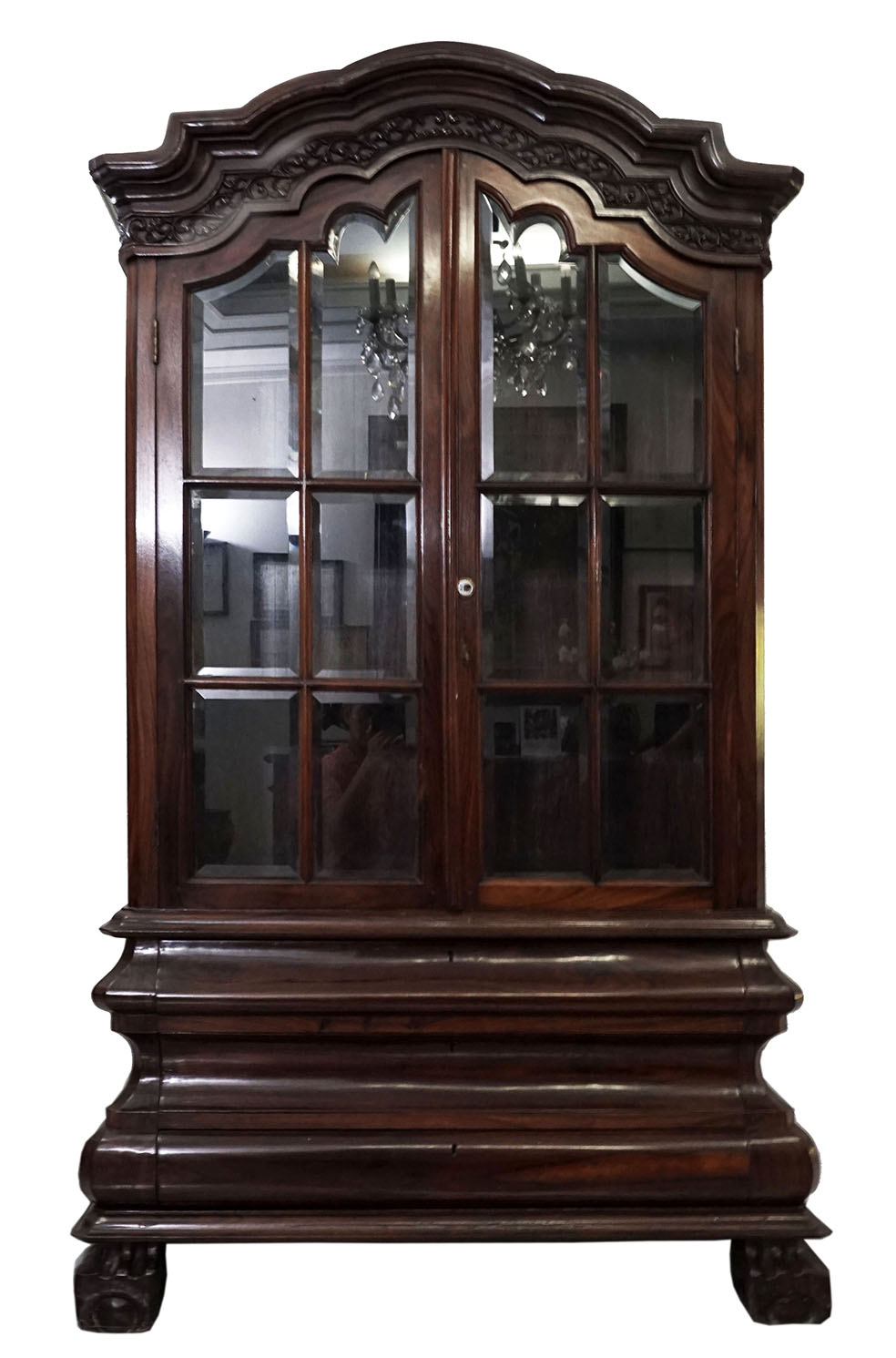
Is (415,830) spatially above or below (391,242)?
below

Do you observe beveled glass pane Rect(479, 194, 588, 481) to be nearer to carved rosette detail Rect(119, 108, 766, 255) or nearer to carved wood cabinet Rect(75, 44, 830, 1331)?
carved wood cabinet Rect(75, 44, 830, 1331)

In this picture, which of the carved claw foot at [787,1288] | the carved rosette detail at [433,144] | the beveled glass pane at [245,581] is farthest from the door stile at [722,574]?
the beveled glass pane at [245,581]

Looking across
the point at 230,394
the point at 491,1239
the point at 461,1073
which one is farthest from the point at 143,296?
the point at 491,1239

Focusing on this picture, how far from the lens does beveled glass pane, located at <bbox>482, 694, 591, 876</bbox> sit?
245 centimetres

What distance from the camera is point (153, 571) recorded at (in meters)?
2.45

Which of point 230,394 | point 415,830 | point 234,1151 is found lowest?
point 234,1151

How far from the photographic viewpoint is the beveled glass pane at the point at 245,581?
2465 millimetres

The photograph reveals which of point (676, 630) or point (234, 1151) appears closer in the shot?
point (234, 1151)

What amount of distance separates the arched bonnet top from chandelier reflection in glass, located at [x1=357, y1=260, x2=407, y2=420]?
0.77 ft

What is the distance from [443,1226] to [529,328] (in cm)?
168

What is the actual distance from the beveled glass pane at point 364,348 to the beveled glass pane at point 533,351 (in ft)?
0.50

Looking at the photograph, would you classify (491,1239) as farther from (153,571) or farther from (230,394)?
(230,394)

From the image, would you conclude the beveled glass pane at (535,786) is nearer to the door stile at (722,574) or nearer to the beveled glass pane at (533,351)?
the door stile at (722,574)

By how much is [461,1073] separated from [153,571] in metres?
1.11
